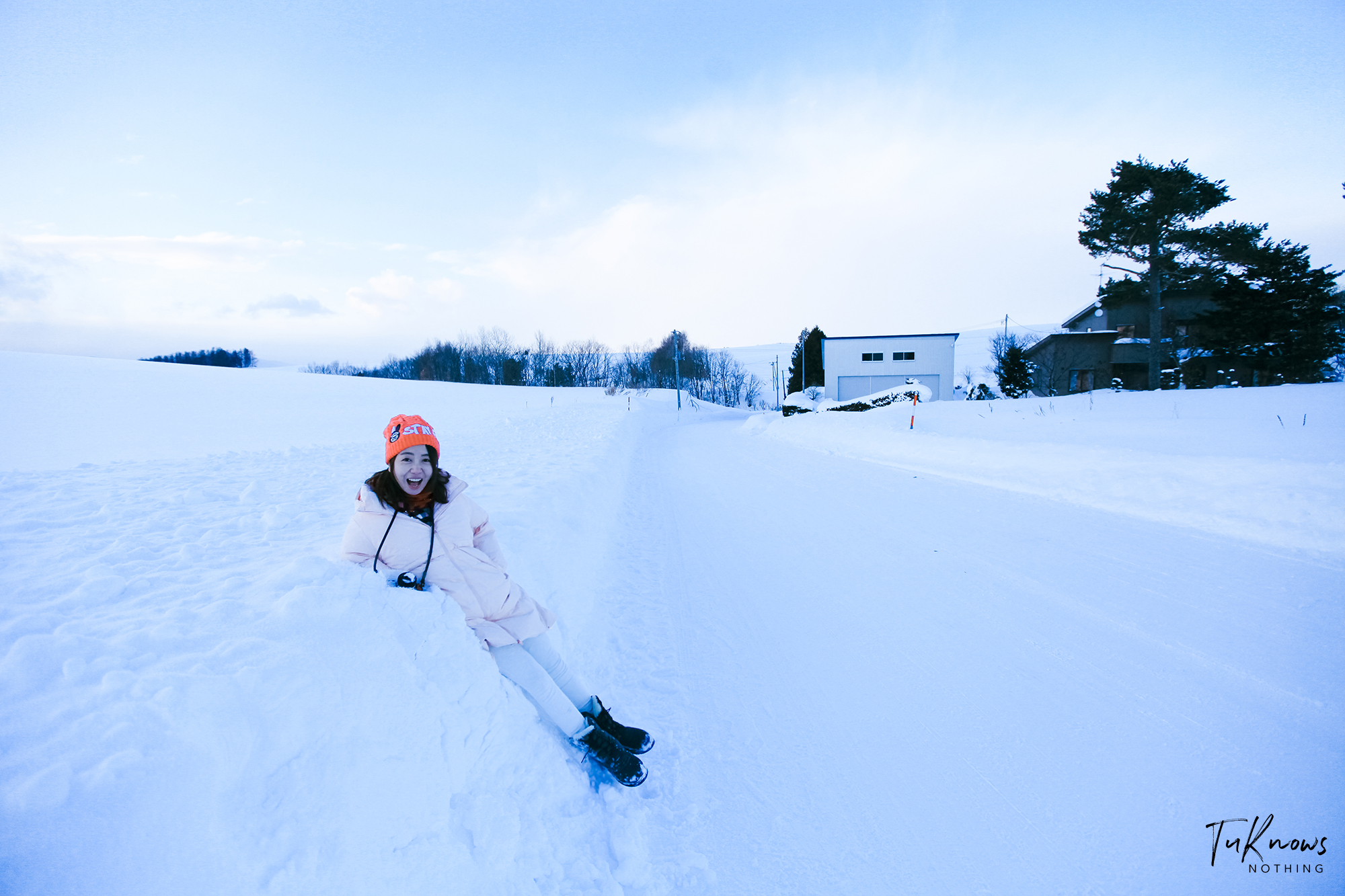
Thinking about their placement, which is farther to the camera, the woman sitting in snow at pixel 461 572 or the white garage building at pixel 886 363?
the white garage building at pixel 886 363

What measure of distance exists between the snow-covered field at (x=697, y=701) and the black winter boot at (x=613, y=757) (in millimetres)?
100

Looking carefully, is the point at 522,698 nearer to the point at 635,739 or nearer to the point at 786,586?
the point at 635,739

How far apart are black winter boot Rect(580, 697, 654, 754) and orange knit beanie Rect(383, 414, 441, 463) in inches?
62.6

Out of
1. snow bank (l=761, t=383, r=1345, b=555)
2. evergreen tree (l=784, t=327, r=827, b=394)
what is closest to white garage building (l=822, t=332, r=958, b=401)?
evergreen tree (l=784, t=327, r=827, b=394)

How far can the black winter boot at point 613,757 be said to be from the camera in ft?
8.48

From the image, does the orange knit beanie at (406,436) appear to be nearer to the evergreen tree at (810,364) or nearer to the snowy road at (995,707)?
the snowy road at (995,707)

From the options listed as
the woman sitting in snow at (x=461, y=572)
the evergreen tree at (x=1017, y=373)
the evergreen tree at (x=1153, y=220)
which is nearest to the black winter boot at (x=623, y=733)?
the woman sitting in snow at (x=461, y=572)

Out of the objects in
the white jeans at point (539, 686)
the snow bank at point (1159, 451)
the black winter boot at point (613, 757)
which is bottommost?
the black winter boot at point (613, 757)

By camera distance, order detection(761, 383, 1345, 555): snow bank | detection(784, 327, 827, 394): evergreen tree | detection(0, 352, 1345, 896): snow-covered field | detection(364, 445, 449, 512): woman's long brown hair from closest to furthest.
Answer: detection(0, 352, 1345, 896): snow-covered field → detection(364, 445, 449, 512): woman's long brown hair → detection(761, 383, 1345, 555): snow bank → detection(784, 327, 827, 394): evergreen tree

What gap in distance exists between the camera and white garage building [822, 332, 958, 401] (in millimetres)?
39500

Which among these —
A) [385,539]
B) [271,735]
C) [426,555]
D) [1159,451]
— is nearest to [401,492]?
[385,539]

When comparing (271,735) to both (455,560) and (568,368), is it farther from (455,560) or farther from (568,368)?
(568,368)

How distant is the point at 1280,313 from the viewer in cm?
1897

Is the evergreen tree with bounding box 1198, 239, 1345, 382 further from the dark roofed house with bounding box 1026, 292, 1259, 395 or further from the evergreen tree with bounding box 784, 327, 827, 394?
the evergreen tree with bounding box 784, 327, 827, 394
